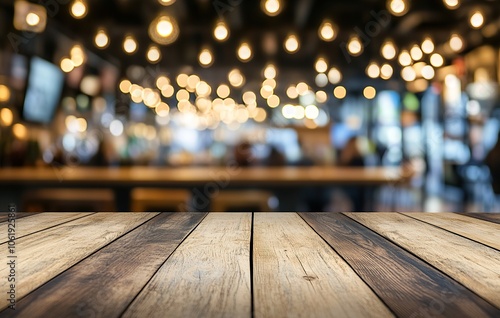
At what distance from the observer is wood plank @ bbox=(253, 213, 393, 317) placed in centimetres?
66

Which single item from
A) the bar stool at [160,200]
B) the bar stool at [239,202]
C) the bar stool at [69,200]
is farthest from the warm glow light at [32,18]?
the bar stool at [239,202]

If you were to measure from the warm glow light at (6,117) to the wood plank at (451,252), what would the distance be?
5924 mm

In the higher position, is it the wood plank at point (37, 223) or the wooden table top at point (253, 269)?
the wood plank at point (37, 223)

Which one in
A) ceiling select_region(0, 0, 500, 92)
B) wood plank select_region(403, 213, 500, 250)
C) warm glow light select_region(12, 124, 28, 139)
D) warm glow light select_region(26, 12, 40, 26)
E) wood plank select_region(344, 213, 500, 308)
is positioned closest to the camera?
wood plank select_region(344, 213, 500, 308)

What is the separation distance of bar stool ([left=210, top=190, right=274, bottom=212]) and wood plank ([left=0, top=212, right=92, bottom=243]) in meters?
2.21

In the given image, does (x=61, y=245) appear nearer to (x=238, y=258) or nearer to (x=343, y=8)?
(x=238, y=258)

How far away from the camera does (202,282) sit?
79 centimetres

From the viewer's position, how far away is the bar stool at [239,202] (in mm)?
3777

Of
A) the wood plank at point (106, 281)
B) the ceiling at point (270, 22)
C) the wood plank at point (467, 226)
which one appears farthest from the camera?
the ceiling at point (270, 22)

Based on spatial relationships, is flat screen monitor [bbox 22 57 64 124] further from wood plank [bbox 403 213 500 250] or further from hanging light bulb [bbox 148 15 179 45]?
wood plank [bbox 403 213 500 250]

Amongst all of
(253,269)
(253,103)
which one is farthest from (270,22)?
(253,269)

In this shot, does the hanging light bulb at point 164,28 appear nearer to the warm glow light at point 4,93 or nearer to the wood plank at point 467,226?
the wood plank at point 467,226

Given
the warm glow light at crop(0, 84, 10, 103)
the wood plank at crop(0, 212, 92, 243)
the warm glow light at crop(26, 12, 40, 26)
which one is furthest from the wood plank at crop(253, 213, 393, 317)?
the warm glow light at crop(0, 84, 10, 103)

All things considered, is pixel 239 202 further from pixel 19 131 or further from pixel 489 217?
pixel 19 131
